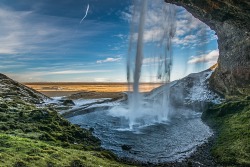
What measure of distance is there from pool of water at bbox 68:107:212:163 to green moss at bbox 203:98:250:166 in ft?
11.8

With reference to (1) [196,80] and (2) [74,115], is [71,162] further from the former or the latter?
(1) [196,80]

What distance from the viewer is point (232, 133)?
5219 centimetres

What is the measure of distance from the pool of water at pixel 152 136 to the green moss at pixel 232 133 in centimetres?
360

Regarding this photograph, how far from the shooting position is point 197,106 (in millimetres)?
103938

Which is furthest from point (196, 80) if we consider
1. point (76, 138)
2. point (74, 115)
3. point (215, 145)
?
point (76, 138)

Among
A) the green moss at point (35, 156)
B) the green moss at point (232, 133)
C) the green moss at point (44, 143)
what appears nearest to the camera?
the green moss at point (35, 156)

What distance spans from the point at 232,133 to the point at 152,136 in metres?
15.9

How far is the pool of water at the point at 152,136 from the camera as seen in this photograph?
147 ft

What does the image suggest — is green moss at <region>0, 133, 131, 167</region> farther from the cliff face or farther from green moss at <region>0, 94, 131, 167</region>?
the cliff face

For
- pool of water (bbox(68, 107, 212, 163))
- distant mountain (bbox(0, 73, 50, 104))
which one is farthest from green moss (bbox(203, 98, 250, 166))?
distant mountain (bbox(0, 73, 50, 104))

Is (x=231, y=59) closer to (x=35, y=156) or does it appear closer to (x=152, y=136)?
(x=152, y=136)

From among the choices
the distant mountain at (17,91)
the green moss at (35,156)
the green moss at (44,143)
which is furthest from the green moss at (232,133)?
the distant mountain at (17,91)

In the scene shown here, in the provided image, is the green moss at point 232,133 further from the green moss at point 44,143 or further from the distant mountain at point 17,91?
the distant mountain at point 17,91

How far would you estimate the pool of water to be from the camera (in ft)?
147
